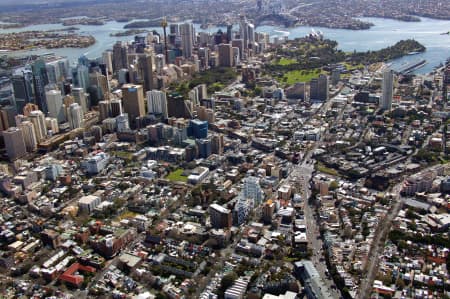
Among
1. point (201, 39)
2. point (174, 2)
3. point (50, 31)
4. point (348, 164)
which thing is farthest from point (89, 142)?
point (174, 2)

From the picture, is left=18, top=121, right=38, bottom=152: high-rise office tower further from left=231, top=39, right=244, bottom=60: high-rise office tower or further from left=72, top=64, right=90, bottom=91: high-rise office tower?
left=231, top=39, right=244, bottom=60: high-rise office tower

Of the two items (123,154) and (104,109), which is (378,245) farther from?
(104,109)

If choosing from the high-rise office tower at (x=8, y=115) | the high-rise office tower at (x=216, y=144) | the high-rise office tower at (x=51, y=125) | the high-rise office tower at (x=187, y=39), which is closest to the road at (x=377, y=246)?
the high-rise office tower at (x=216, y=144)

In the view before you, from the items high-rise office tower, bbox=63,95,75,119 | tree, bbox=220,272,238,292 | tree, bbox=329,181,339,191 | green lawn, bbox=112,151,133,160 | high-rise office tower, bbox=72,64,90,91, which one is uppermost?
high-rise office tower, bbox=72,64,90,91

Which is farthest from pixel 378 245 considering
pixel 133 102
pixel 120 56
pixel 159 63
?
pixel 120 56

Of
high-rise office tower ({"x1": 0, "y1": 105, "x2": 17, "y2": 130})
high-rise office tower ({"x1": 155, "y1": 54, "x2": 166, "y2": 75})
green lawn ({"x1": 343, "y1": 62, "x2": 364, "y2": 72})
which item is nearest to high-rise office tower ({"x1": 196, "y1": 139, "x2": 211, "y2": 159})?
high-rise office tower ({"x1": 0, "y1": 105, "x2": 17, "y2": 130})

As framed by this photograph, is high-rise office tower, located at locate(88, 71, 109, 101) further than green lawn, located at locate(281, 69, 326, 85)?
No

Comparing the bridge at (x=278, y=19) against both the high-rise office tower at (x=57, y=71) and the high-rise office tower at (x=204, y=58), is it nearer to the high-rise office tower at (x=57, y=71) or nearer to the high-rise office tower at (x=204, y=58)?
the high-rise office tower at (x=204, y=58)
